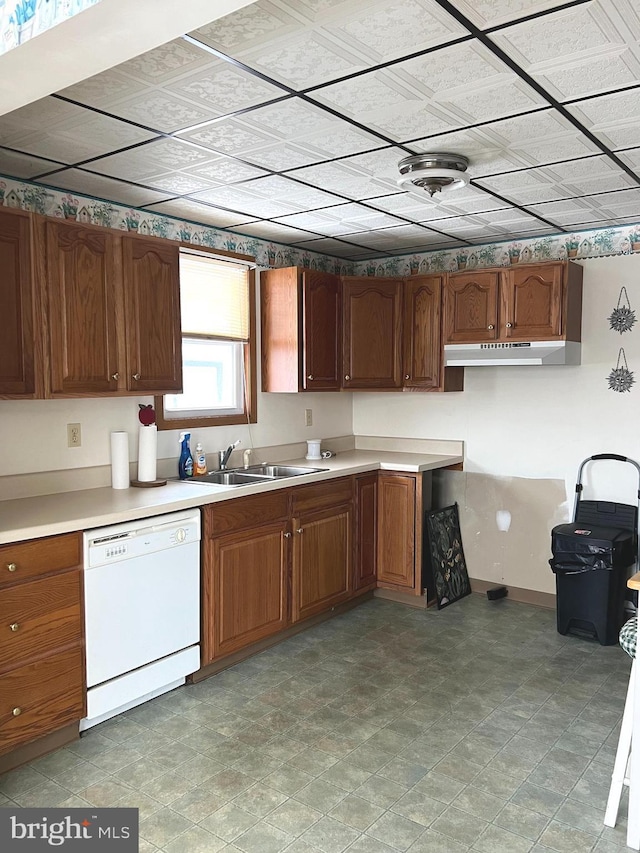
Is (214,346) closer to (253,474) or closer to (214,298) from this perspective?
(214,298)

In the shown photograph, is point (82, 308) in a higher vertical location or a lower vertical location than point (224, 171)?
lower

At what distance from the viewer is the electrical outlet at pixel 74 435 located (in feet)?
11.1

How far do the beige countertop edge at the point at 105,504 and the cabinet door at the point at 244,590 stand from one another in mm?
242

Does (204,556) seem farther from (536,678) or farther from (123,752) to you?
(536,678)

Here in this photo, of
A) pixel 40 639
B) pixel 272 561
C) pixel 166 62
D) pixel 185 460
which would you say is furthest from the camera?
pixel 185 460

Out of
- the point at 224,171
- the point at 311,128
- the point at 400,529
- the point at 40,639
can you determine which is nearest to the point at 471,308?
the point at 400,529

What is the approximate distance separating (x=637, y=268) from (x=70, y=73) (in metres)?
3.50

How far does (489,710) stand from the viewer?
123 inches

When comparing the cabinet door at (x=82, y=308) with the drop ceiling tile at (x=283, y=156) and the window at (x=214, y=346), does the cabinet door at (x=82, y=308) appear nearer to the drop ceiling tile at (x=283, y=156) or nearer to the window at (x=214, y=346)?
the window at (x=214, y=346)

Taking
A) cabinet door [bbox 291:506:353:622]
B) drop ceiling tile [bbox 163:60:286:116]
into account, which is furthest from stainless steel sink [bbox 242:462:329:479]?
drop ceiling tile [bbox 163:60:286:116]

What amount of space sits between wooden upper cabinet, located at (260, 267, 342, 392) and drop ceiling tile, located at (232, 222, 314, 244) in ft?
0.74

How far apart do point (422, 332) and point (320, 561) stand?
1.70m

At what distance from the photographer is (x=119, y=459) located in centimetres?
344

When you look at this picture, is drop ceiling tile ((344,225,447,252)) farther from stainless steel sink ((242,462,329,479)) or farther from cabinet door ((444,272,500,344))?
stainless steel sink ((242,462,329,479))
